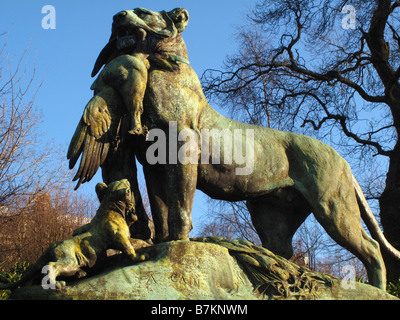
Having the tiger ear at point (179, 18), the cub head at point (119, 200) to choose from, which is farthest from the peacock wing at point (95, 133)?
the tiger ear at point (179, 18)

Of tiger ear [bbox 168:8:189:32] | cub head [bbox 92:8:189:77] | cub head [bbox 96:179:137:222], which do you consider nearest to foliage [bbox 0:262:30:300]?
cub head [bbox 96:179:137:222]

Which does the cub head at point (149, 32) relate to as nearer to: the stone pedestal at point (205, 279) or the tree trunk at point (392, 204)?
the stone pedestal at point (205, 279)

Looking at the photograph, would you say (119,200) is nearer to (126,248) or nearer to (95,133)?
(126,248)

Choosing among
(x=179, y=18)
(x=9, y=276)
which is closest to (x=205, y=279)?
(x=179, y=18)

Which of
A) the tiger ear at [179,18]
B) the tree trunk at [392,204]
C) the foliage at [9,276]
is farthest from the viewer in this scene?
the tree trunk at [392,204]

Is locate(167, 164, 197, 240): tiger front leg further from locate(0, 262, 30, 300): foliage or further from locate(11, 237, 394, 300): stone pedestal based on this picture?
locate(0, 262, 30, 300): foliage

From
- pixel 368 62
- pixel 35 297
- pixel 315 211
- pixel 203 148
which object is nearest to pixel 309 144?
pixel 315 211

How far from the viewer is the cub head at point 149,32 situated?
5504mm

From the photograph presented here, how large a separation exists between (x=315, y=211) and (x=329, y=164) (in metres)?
0.50

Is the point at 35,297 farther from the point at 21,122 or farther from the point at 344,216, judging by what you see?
the point at 21,122

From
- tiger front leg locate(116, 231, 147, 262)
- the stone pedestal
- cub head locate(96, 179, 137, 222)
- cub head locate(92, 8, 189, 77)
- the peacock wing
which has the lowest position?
the stone pedestal

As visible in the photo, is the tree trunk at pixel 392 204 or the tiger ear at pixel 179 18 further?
the tree trunk at pixel 392 204

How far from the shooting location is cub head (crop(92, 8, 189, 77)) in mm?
5504

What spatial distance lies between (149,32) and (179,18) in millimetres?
366
